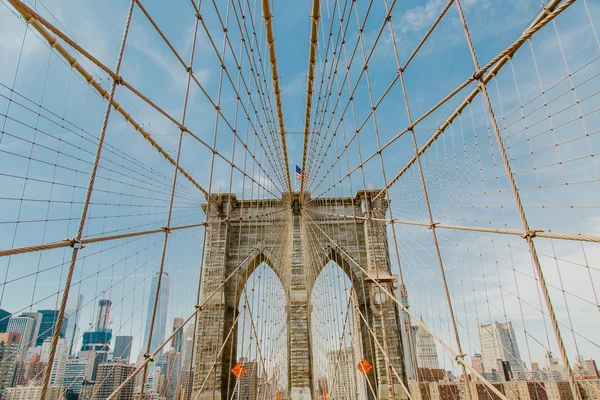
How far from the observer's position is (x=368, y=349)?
1181cm

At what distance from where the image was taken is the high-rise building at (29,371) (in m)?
3.09

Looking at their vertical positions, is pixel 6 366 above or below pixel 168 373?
above

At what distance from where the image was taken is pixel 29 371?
4062mm

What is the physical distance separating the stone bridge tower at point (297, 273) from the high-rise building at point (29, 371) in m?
5.66

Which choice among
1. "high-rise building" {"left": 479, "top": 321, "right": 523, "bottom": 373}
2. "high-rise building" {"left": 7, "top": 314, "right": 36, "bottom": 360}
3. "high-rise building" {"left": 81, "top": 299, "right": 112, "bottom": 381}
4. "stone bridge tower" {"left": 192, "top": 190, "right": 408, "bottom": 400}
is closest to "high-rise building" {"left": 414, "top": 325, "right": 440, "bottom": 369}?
"stone bridge tower" {"left": 192, "top": 190, "right": 408, "bottom": 400}

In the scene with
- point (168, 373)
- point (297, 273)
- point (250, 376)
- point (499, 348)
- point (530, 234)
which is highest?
point (297, 273)

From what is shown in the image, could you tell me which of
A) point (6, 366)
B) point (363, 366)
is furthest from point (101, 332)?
point (363, 366)

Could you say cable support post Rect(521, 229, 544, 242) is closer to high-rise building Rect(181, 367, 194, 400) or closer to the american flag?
high-rise building Rect(181, 367, 194, 400)

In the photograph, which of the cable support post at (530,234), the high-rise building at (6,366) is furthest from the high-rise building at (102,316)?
the cable support post at (530,234)

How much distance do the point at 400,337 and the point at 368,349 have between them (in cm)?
127

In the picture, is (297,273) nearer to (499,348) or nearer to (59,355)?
(499,348)

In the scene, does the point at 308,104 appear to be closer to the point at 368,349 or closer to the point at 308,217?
the point at 308,217

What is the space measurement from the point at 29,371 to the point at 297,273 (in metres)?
8.14

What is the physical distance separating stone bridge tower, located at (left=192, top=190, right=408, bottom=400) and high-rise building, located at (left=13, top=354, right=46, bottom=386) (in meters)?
5.66
